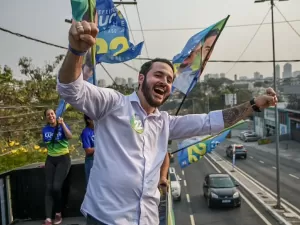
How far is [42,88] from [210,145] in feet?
31.2

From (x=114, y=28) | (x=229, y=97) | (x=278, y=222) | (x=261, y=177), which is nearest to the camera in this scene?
(x=114, y=28)

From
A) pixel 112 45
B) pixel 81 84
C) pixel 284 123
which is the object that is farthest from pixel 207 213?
pixel 284 123

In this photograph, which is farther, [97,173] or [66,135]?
[66,135]

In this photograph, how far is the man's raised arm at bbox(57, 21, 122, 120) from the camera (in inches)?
56.9

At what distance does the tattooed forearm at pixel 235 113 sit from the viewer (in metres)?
2.35

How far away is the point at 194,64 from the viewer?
6.46 metres

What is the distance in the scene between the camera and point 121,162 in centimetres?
181

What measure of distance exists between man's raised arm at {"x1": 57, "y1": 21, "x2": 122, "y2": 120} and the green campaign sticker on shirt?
0.10m

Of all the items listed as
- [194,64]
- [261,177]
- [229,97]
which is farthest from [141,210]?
[229,97]

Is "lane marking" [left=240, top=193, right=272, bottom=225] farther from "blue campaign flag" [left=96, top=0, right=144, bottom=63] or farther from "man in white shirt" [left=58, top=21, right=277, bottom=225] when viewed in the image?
"man in white shirt" [left=58, top=21, right=277, bottom=225]

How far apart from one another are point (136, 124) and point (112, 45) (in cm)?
457

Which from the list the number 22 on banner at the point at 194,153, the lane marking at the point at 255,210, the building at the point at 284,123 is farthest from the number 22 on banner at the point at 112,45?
the building at the point at 284,123

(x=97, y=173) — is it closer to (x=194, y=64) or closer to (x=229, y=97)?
(x=194, y=64)

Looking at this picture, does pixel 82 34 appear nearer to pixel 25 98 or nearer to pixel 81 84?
pixel 81 84
